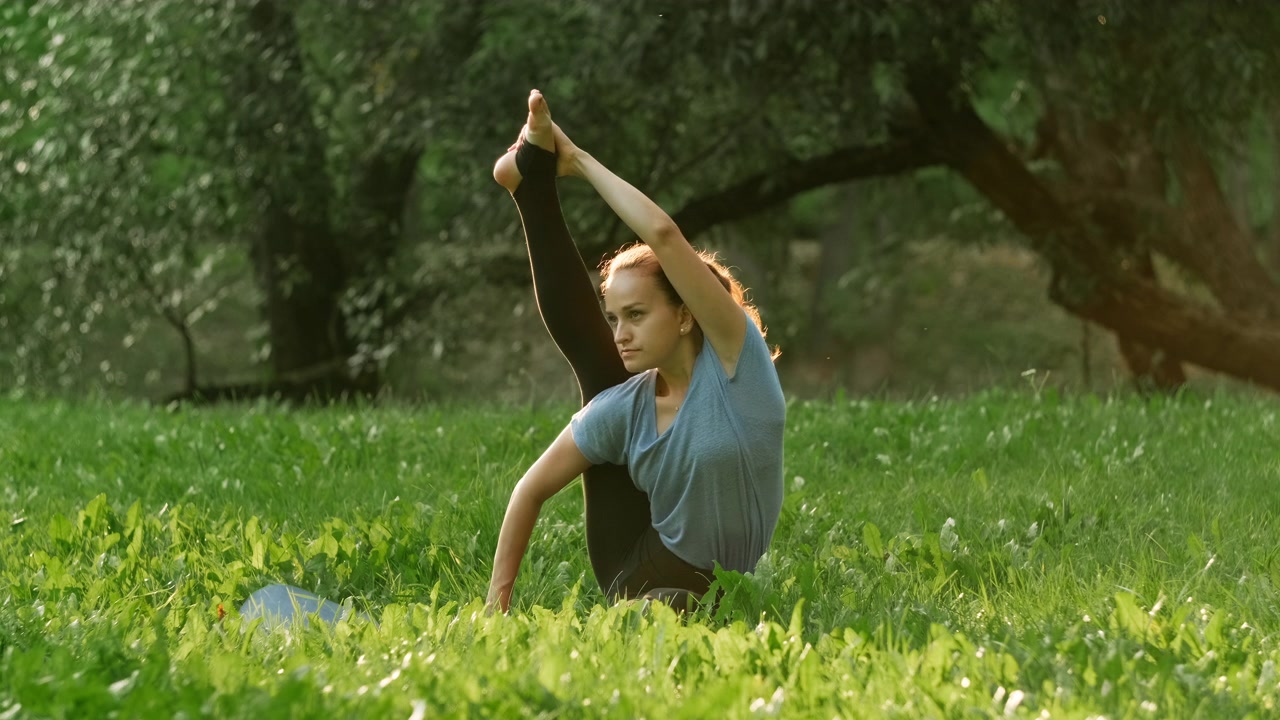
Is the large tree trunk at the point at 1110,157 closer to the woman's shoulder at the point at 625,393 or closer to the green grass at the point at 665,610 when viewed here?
the green grass at the point at 665,610

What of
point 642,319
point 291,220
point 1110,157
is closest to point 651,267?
point 642,319

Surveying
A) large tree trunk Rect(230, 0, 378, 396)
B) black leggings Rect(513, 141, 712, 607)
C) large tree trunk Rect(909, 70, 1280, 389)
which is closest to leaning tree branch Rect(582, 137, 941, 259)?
large tree trunk Rect(909, 70, 1280, 389)

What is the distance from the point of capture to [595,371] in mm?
4609

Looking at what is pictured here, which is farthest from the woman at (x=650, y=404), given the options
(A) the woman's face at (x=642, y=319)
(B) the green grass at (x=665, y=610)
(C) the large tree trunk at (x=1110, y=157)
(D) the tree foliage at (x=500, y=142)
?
(C) the large tree trunk at (x=1110, y=157)

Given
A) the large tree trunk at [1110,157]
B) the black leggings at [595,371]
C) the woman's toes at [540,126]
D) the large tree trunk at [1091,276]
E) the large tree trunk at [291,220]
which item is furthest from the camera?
the large tree trunk at [1110,157]

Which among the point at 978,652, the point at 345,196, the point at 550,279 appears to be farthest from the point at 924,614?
the point at 345,196

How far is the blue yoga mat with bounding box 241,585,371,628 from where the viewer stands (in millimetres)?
4312

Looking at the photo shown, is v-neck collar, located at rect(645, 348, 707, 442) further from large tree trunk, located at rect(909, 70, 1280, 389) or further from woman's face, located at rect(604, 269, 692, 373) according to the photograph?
large tree trunk, located at rect(909, 70, 1280, 389)

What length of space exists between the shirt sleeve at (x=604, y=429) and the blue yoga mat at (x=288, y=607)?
83 cm

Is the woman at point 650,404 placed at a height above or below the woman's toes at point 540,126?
below

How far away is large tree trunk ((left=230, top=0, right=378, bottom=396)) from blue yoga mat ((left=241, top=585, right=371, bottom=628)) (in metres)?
8.90

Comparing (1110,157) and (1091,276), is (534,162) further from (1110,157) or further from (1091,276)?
(1110,157)

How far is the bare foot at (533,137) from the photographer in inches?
166

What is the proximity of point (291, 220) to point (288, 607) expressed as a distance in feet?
35.2
